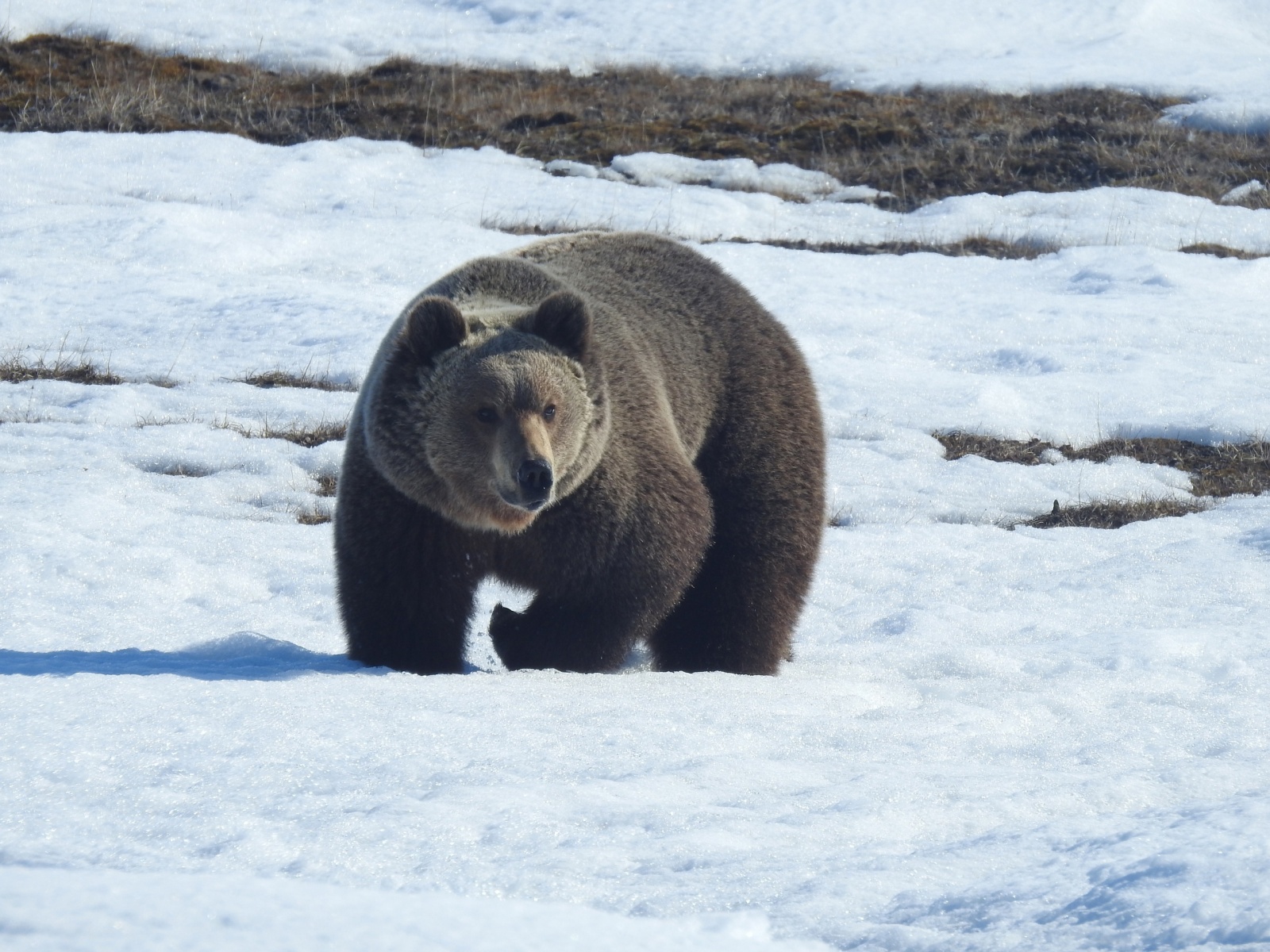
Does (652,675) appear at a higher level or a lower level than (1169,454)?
lower

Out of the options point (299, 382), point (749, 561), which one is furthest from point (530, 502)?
point (299, 382)

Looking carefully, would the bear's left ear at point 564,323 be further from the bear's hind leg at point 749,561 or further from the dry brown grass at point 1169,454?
the dry brown grass at point 1169,454

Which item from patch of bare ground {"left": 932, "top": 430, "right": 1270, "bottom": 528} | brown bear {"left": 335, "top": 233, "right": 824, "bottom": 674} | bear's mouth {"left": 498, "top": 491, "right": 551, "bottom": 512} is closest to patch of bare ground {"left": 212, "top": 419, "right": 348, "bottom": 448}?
brown bear {"left": 335, "top": 233, "right": 824, "bottom": 674}

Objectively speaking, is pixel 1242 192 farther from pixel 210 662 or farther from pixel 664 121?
pixel 210 662

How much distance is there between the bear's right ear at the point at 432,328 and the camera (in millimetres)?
5262

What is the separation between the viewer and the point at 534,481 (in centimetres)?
488

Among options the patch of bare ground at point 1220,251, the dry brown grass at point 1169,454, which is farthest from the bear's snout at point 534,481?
the patch of bare ground at point 1220,251

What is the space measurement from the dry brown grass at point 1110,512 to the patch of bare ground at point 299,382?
17.5ft

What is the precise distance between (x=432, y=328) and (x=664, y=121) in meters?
18.4

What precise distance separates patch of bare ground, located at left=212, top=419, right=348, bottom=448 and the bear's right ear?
188 inches

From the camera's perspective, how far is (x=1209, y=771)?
13.8 ft

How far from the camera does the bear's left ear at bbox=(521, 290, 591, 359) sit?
5.38 metres

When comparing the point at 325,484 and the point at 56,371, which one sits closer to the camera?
the point at 325,484

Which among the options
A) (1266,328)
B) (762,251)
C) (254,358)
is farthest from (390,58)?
(1266,328)
